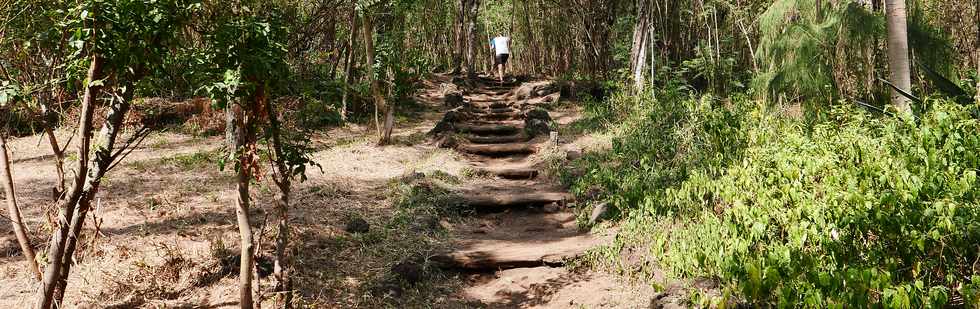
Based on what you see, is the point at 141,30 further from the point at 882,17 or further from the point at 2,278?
the point at 882,17

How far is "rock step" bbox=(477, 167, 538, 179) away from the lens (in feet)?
25.9

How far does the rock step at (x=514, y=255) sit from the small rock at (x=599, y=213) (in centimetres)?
25

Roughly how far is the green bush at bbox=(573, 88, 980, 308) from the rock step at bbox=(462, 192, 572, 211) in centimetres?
182

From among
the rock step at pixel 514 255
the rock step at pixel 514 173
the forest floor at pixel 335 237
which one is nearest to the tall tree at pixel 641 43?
the forest floor at pixel 335 237

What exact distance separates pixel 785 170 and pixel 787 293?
3.79 feet

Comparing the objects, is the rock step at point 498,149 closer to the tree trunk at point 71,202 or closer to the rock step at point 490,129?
the rock step at point 490,129

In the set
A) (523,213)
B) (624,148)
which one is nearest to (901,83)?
(624,148)

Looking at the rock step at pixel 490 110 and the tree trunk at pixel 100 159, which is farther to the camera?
the rock step at pixel 490 110

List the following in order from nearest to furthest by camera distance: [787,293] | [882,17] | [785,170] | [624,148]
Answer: [787,293], [785,170], [882,17], [624,148]

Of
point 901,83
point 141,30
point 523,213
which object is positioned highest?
point 141,30

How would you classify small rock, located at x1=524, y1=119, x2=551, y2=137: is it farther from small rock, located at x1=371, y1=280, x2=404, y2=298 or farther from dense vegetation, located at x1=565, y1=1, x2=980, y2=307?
small rock, located at x1=371, y1=280, x2=404, y2=298

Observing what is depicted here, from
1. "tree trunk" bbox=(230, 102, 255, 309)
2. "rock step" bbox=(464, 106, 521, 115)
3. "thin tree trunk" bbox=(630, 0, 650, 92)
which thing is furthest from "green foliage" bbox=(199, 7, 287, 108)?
"rock step" bbox=(464, 106, 521, 115)

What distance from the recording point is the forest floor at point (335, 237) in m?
4.41

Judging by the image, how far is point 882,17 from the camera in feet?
21.0
